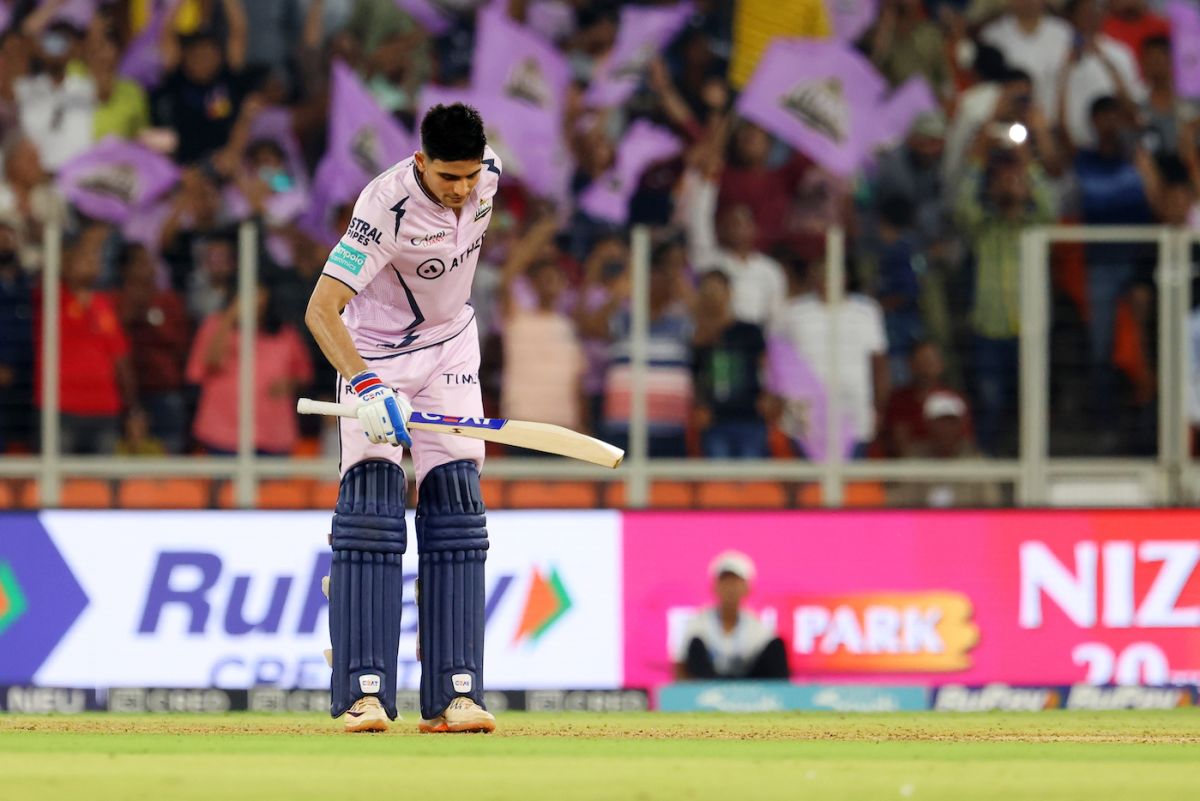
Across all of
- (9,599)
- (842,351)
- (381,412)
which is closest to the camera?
(381,412)

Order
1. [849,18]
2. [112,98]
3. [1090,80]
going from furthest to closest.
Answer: [849,18] → [1090,80] → [112,98]

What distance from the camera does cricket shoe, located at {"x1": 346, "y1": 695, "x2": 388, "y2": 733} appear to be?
761 centimetres

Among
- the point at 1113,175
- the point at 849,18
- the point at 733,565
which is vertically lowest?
the point at 733,565

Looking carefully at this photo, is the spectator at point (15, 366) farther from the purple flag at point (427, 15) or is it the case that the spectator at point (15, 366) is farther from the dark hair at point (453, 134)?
the dark hair at point (453, 134)

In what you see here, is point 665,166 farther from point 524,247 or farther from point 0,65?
point 0,65

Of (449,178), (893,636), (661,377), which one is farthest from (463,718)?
(661,377)

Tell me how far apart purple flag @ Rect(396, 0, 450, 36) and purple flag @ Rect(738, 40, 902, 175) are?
2698 mm

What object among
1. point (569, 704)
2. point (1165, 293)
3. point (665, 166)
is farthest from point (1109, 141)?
point (569, 704)

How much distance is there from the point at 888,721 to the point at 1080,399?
431 centimetres

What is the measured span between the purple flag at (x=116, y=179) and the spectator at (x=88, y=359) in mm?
1565

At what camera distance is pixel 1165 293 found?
1280cm

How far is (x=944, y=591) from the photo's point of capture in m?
12.1

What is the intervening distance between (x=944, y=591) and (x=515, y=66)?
18.0ft

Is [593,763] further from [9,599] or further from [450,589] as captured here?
[9,599]
